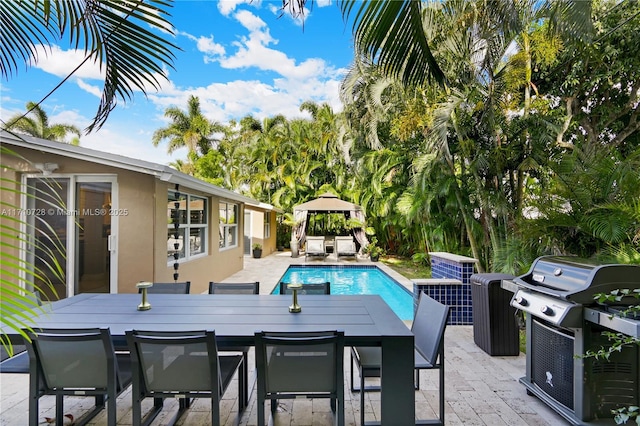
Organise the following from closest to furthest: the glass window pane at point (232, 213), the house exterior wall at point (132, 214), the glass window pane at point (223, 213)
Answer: the house exterior wall at point (132, 214) → the glass window pane at point (223, 213) → the glass window pane at point (232, 213)

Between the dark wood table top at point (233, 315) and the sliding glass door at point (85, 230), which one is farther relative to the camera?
the sliding glass door at point (85, 230)

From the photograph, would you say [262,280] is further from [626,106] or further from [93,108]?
[626,106]

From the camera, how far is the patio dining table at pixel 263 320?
2488mm

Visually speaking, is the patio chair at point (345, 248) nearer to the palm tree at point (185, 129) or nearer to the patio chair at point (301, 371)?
the patio chair at point (301, 371)

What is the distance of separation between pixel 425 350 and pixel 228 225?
27.6 ft

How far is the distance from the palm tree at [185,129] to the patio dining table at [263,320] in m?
19.7

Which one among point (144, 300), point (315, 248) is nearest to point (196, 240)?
point (144, 300)

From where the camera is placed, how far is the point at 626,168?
374 cm

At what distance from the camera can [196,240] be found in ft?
25.8

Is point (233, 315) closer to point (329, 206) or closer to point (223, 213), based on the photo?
point (223, 213)

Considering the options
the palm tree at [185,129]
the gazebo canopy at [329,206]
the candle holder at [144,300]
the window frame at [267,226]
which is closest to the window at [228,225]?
the gazebo canopy at [329,206]

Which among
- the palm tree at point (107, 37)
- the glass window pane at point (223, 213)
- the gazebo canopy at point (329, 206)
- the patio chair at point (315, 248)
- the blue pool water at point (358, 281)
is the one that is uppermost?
the palm tree at point (107, 37)

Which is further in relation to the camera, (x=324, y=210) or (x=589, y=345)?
(x=324, y=210)

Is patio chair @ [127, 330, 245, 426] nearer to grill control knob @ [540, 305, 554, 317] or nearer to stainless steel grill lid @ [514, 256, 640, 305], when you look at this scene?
grill control knob @ [540, 305, 554, 317]
